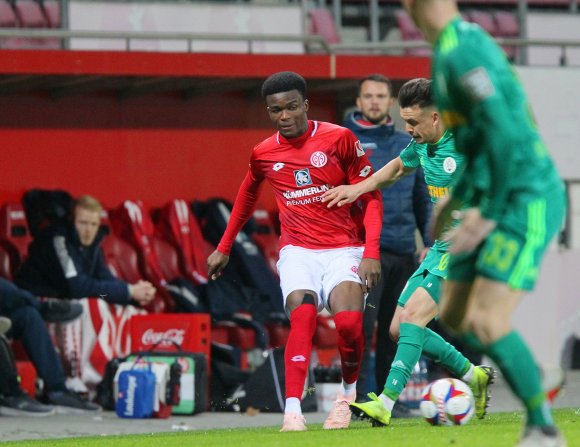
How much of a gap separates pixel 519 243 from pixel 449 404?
8.72ft

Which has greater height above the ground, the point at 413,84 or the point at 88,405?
the point at 413,84

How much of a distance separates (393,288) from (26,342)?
129 inches

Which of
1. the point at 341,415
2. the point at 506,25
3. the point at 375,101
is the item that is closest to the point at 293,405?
the point at 341,415

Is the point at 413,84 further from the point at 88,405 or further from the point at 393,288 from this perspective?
the point at 88,405

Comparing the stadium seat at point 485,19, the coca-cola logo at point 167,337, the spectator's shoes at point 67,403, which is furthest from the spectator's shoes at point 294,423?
the stadium seat at point 485,19

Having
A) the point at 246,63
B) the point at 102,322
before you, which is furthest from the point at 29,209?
the point at 246,63

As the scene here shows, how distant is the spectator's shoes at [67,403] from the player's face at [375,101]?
12.1 ft

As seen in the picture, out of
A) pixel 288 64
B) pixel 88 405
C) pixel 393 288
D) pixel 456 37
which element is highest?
pixel 288 64

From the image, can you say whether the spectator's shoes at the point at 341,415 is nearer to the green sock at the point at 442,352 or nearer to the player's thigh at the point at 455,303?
the green sock at the point at 442,352

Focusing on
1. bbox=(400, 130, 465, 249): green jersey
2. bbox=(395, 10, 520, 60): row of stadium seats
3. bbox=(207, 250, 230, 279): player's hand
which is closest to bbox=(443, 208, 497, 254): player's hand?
bbox=(400, 130, 465, 249): green jersey

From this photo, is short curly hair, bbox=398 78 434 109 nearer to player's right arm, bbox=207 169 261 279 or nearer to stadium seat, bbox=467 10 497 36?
player's right arm, bbox=207 169 261 279

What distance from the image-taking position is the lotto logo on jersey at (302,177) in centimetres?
874

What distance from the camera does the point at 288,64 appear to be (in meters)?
14.5

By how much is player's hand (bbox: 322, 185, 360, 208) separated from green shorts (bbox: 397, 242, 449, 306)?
549mm
